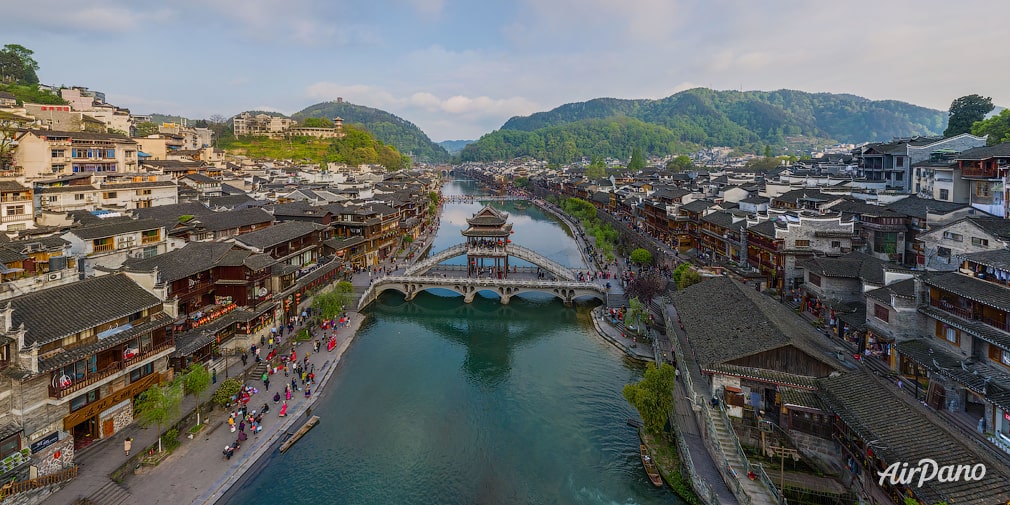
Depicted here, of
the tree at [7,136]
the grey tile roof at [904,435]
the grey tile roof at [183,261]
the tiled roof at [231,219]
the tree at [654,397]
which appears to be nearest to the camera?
the grey tile roof at [904,435]

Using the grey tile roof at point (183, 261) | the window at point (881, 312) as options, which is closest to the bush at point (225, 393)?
the grey tile roof at point (183, 261)

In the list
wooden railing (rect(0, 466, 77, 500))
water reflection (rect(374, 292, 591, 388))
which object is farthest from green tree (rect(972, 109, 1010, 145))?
wooden railing (rect(0, 466, 77, 500))

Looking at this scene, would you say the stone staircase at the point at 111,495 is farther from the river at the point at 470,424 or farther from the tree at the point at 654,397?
the tree at the point at 654,397

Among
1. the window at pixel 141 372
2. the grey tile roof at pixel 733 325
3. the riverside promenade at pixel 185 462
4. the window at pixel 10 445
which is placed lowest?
the riverside promenade at pixel 185 462

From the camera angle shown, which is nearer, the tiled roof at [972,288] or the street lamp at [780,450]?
A: the street lamp at [780,450]

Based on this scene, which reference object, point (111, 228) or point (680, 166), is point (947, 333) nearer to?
point (111, 228)

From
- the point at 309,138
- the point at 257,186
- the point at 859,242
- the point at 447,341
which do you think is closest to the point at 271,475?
the point at 447,341

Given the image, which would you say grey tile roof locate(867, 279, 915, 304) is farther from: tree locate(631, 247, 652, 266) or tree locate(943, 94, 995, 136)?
tree locate(943, 94, 995, 136)
